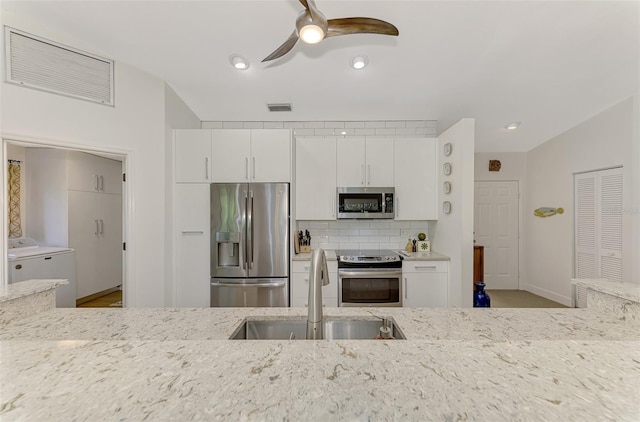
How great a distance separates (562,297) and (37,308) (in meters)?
5.76

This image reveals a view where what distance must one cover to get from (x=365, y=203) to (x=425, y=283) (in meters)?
1.14

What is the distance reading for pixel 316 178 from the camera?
3.22 m

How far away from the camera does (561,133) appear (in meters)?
3.91

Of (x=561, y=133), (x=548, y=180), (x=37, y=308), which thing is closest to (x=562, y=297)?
(x=548, y=180)

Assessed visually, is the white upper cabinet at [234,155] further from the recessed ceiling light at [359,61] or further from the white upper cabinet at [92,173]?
the white upper cabinet at [92,173]

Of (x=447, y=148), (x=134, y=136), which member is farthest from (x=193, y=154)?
(x=447, y=148)

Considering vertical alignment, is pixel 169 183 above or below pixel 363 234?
above

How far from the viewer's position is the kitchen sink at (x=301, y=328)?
3.83ft

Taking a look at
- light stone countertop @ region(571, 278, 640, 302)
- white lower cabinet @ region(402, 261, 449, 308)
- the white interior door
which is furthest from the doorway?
the white interior door

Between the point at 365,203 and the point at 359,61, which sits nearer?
the point at 359,61

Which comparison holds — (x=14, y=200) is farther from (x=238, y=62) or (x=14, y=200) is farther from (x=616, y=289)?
(x=616, y=289)

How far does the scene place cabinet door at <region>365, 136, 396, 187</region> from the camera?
3.22 meters

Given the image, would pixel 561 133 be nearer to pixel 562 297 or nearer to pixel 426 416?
pixel 562 297

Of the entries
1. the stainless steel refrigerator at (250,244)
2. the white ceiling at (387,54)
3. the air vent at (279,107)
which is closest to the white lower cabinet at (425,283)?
the stainless steel refrigerator at (250,244)
